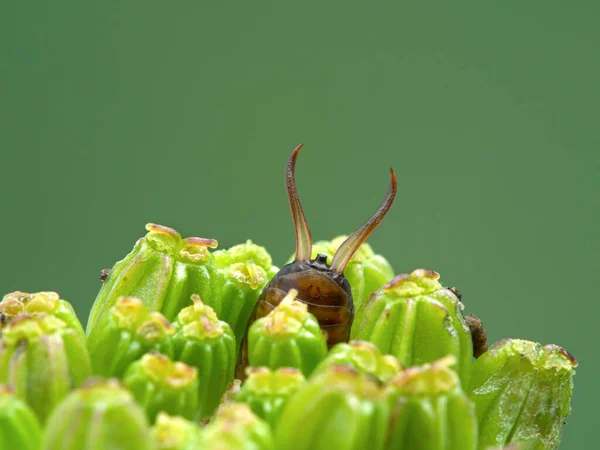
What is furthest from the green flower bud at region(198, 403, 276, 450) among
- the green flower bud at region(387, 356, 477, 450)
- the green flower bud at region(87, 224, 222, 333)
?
the green flower bud at region(87, 224, 222, 333)

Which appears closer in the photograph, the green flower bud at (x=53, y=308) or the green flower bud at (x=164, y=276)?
the green flower bud at (x=53, y=308)

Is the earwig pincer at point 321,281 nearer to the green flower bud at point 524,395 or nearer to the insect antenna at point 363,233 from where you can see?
the insect antenna at point 363,233

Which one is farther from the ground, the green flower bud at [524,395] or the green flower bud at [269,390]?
the green flower bud at [269,390]

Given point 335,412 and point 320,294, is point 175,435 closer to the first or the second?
point 335,412

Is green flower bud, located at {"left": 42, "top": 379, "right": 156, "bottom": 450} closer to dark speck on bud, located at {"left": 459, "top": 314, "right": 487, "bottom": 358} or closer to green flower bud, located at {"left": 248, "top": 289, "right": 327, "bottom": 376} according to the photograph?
green flower bud, located at {"left": 248, "top": 289, "right": 327, "bottom": 376}

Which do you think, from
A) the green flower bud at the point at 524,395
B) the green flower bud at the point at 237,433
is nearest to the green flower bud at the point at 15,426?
the green flower bud at the point at 237,433

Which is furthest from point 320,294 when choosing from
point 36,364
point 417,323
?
point 36,364
